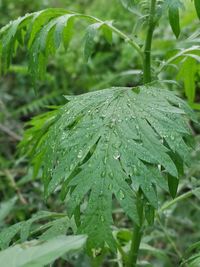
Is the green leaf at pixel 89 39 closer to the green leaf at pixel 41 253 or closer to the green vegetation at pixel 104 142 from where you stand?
the green vegetation at pixel 104 142

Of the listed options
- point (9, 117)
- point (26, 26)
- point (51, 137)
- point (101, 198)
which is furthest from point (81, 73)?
point (101, 198)

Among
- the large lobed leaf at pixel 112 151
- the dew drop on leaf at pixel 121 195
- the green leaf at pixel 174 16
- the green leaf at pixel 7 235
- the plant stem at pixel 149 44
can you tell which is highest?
the green leaf at pixel 174 16

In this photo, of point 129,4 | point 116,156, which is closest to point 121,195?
point 116,156

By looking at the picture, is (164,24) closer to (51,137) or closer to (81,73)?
(81,73)

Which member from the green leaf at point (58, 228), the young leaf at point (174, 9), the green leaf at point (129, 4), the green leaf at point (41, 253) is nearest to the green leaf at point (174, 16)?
the young leaf at point (174, 9)

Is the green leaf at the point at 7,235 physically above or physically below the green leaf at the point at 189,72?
below

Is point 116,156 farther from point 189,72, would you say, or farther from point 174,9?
point 189,72
